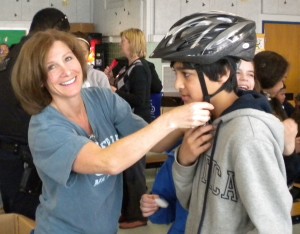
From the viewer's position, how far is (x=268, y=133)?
1.22m

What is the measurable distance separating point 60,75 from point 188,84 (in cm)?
56

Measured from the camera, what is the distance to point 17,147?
252 centimetres

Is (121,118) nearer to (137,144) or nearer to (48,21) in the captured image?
(137,144)

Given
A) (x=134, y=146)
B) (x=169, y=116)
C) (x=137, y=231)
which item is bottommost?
(x=137, y=231)

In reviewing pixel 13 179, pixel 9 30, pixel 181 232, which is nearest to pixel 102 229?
pixel 181 232

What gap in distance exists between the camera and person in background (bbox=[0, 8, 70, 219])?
2.46 metres

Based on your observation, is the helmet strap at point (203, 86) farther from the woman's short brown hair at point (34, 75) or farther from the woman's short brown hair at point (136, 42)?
the woman's short brown hair at point (136, 42)

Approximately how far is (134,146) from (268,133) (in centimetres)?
44

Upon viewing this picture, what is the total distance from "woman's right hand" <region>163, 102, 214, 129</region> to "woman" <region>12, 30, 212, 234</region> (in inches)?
7.0

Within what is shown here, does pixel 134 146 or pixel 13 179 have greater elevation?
pixel 134 146

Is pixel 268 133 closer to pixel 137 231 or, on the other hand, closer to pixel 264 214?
pixel 264 214

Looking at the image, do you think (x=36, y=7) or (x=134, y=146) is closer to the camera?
(x=134, y=146)

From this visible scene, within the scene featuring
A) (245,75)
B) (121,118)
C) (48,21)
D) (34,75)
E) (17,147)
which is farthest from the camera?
(48,21)

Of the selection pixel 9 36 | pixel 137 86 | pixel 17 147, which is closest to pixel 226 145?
pixel 17 147
